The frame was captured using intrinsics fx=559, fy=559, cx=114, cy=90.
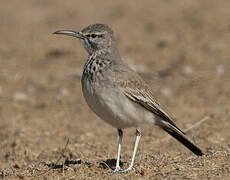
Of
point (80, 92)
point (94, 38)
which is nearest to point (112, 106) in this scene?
point (94, 38)

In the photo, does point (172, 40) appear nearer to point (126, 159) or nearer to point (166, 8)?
point (166, 8)

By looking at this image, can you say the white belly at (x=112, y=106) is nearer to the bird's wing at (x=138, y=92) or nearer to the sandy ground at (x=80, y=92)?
the bird's wing at (x=138, y=92)

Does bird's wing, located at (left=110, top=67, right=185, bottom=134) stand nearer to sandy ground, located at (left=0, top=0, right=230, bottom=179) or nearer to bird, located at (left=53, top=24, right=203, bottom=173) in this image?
bird, located at (left=53, top=24, right=203, bottom=173)

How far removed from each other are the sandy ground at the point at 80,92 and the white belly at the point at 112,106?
529mm

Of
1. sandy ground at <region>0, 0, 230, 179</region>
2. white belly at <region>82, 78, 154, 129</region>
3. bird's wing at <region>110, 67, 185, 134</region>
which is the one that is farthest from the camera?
sandy ground at <region>0, 0, 230, 179</region>

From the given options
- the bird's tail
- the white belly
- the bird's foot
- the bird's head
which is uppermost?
the bird's head

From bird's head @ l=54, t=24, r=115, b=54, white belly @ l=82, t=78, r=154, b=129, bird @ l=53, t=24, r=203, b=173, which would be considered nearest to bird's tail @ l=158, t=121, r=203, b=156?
bird @ l=53, t=24, r=203, b=173

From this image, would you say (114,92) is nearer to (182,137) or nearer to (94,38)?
(94,38)

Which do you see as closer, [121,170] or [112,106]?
[112,106]

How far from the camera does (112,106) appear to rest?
586 cm

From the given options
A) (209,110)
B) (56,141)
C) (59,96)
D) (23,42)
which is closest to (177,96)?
(209,110)

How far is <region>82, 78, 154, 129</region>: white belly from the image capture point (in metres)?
5.84

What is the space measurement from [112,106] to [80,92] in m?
5.69

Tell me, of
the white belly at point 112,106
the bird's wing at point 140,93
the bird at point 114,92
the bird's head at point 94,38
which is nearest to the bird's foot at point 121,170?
the bird at point 114,92
